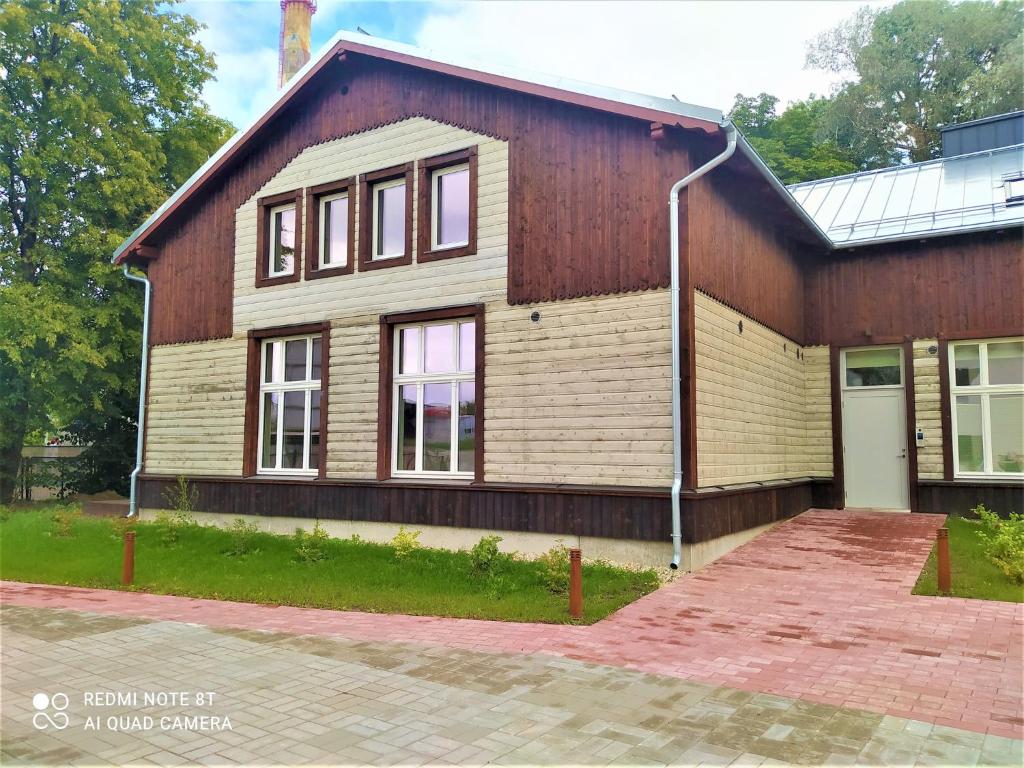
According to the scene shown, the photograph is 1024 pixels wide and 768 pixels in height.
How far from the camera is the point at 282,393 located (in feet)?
46.0

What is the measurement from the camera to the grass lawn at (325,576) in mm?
8297

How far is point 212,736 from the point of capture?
4523 millimetres

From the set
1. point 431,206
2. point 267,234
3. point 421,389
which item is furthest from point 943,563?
point 267,234

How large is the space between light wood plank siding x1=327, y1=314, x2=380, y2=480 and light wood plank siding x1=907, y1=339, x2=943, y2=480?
10.1 metres

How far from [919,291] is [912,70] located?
22.9 metres

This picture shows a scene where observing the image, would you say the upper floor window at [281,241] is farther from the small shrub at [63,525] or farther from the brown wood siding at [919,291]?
the brown wood siding at [919,291]

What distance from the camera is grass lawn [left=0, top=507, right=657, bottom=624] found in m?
8.30

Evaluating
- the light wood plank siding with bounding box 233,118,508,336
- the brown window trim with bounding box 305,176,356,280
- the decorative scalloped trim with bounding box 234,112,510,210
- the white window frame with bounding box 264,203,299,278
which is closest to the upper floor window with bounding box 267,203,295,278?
the white window frame with bounding box 264,203,299,278

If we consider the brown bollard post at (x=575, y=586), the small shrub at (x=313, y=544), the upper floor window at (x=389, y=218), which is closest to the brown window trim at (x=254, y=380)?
the upper floor window at (x=389, y=218)

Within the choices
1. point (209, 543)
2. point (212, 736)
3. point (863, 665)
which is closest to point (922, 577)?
point (863, 665)

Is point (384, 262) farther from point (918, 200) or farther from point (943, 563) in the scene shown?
point (918, 200)

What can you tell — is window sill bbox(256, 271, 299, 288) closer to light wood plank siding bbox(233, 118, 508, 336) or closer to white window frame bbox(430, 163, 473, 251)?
light wood plank siding bbox(233, 118, 508, 336)

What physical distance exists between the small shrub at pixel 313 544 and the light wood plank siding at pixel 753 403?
568 centimetres

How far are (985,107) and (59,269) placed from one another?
3117cm
